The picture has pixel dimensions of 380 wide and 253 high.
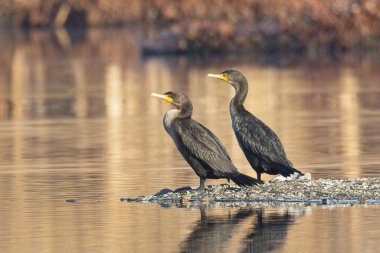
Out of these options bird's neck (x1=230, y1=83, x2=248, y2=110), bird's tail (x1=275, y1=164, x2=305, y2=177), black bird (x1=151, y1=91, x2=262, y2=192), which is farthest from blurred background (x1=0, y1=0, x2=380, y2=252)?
bird's tail (x1=275, y1=164, x2=305, y2=177)

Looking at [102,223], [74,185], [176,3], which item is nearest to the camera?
[102,223]

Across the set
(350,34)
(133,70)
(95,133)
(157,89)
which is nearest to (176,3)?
(350,34)

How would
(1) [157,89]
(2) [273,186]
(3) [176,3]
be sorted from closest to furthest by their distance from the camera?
(2) [273,186]
(1) [157,89]
(3) [176,3]

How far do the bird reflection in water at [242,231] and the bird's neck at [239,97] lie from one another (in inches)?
82.1

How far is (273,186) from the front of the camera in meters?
14.6

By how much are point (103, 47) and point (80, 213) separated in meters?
36.6

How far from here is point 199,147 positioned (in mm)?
14430

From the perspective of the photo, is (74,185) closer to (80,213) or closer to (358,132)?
(80,213)

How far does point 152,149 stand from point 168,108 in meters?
6.89

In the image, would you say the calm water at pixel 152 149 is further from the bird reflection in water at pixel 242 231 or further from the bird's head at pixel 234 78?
the bird's head at pixel 234 78

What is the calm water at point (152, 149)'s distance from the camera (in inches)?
481

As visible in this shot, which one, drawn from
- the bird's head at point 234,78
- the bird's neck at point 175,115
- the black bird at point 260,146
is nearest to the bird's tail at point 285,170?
the black bird at point 260,146

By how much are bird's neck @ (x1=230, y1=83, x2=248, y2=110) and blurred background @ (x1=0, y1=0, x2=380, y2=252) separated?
101 centimetres

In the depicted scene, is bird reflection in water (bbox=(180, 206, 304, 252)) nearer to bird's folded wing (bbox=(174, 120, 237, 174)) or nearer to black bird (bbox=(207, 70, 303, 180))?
bird's folded wing (bbox=(174, 120, 237, 174))
